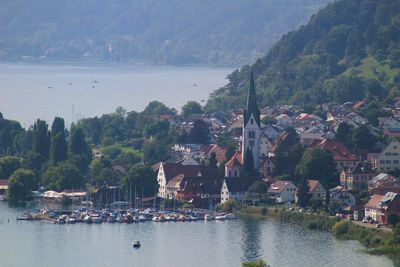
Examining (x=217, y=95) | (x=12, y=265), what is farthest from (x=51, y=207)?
(x=217, y=95)

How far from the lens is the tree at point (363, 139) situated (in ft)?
179

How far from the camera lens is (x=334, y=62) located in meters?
79.5

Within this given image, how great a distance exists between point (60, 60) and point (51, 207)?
125 m

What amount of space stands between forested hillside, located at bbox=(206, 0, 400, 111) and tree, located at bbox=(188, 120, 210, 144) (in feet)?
32.0

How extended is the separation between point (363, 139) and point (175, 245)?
14.2m

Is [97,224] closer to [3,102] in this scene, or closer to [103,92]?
[3,102]

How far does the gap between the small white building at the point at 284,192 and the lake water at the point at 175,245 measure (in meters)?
2.51

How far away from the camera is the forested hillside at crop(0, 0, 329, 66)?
169125mm

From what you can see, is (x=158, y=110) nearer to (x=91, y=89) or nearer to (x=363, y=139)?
(x=363, y=139)

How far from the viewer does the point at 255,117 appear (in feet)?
175

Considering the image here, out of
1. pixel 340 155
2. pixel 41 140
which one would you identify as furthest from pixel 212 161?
pixel 41 140

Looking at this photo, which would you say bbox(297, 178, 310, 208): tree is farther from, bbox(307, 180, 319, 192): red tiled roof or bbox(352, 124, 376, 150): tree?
bbox(352, 124, 376, 150): tree

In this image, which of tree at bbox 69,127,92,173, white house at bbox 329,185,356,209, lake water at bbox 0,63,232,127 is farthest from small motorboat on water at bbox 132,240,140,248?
lake water at bbox 0,63,232,127

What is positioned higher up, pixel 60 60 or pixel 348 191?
pixel 60 60
